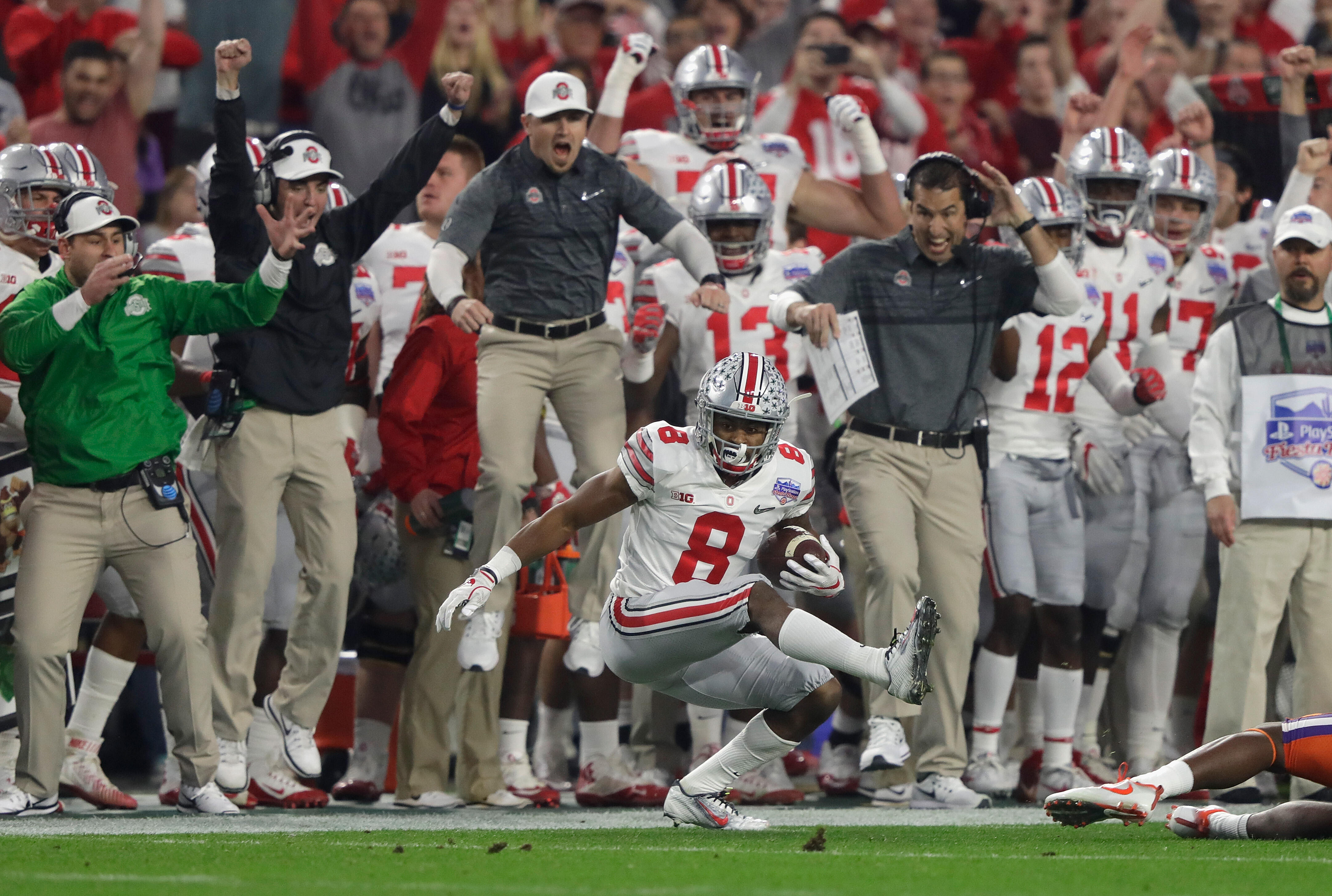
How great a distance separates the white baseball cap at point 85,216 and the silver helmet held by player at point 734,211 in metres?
2.73

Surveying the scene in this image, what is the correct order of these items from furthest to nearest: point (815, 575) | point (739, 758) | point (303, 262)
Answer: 1. point (303, 262)
2. point (739, 758)
3. point (815, 575)

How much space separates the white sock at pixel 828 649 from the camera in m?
6.21

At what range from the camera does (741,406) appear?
661 cm

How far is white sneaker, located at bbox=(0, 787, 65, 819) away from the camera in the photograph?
7117 mm

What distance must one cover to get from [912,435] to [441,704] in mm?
2330

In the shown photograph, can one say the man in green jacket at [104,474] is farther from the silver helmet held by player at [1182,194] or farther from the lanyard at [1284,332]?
the silver helmet held by player at [1182,194]

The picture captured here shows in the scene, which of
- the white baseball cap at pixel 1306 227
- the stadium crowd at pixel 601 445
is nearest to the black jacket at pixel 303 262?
the stadium crowd at pixel 601 445

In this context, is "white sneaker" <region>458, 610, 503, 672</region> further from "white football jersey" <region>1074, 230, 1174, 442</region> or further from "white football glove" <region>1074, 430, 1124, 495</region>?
"white football jersey" <region>1074, 230, 1174, 442</region>

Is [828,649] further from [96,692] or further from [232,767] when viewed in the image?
[96,692]

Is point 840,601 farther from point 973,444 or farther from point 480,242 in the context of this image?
point 480,242

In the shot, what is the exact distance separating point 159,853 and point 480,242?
3.24 m

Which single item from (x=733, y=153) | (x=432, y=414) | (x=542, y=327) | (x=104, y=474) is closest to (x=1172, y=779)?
(x=542, y=327)

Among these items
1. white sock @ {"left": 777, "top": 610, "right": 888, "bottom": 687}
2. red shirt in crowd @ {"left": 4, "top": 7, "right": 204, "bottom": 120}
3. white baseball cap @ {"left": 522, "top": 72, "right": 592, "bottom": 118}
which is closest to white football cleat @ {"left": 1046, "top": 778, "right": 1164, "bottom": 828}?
white sock @ {"left": 777, "top": 610, "right": 888, "bottom": 687}

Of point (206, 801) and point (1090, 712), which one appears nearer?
point (206, 801)
